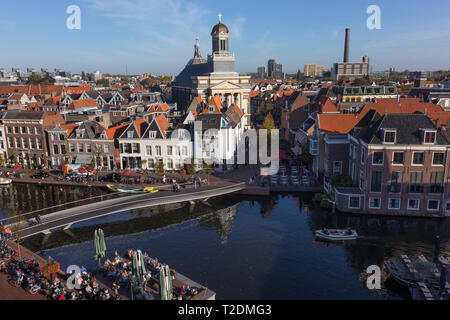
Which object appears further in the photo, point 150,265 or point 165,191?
point 165,191

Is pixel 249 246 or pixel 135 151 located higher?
pixel 135 151

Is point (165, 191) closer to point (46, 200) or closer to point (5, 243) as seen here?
point (46, 200)

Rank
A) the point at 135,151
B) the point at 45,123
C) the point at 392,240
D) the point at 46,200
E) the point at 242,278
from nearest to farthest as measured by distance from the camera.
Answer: the point at 242,278 < the point at 392,240 < the point at 46,200 < the point at 135,151 < the point at 45,123

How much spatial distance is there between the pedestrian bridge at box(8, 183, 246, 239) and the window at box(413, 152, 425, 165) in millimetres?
25582

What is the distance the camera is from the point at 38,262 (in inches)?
1431

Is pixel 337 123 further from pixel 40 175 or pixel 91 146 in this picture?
pixel 40 175

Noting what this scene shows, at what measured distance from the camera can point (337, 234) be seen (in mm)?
42594

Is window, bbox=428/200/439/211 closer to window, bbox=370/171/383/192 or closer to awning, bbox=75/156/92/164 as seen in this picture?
window, bbox=370/171/383/192

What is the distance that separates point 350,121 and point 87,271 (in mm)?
44713

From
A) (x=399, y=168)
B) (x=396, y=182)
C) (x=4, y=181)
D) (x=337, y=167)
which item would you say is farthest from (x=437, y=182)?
(x=4, y=181)

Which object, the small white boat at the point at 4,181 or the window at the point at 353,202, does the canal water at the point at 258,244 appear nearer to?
the window at the point at 353,202
